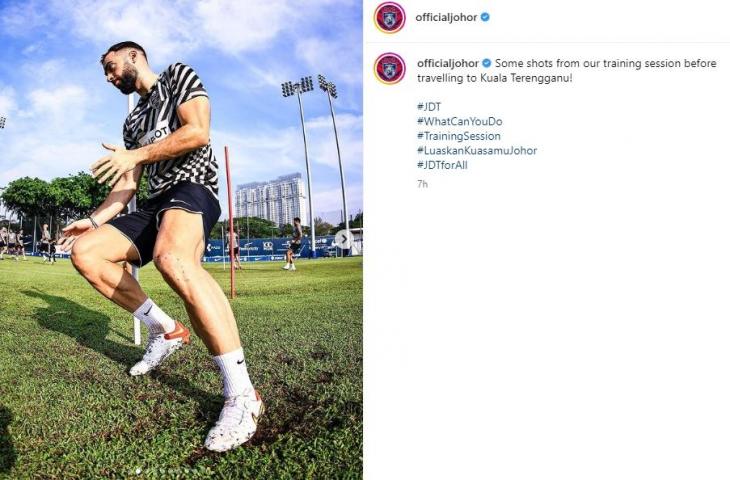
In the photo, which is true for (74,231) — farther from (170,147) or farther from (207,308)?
(207,308)

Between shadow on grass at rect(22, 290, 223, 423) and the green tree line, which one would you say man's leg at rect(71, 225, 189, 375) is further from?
the green tree line

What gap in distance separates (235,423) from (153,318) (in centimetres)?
→ 81

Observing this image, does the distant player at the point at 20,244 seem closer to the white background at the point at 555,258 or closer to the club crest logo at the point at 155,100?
the club crest logo at the point at 155,100

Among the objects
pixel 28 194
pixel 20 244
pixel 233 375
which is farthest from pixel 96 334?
pixel 20 244

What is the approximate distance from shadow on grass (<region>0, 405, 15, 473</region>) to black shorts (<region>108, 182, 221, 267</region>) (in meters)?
0.65

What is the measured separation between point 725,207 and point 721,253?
12 cm

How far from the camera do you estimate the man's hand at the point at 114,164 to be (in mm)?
1370

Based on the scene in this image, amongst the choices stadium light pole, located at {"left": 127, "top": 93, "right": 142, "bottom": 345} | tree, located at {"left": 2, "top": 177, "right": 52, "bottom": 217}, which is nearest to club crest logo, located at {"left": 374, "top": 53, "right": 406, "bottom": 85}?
stadium light pole, located at {"left": 127, "top": 93, "right": 142, "bottom": 345}

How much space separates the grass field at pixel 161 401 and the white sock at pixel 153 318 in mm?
161

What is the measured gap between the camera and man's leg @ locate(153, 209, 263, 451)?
57.8 inches

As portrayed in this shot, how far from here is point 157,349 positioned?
77.9 inches

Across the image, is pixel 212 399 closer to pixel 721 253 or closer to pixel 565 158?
pixel 565 158

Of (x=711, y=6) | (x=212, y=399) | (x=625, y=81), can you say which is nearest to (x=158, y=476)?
(x=212, y=399)

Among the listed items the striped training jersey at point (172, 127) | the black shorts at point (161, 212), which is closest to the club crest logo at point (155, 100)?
the striped training jersey at point (172, 127)
